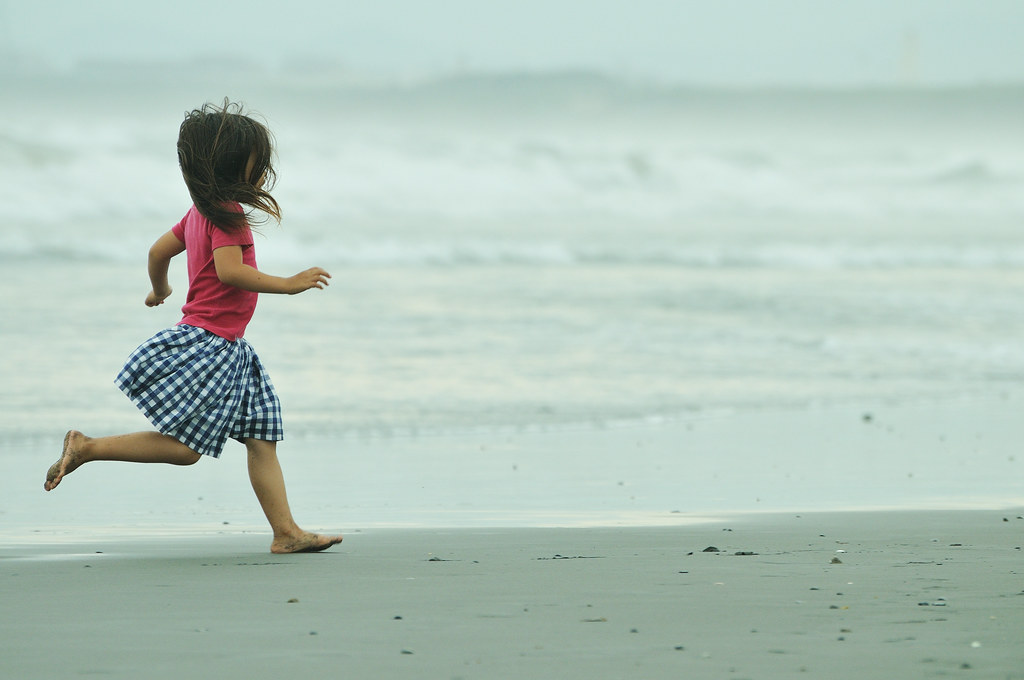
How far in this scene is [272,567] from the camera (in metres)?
3.74

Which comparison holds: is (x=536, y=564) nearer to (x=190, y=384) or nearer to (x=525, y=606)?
(x=525, y=606)

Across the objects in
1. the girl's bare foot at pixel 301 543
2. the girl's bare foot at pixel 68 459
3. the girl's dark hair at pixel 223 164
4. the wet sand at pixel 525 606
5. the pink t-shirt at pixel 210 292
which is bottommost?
the wet sand at pixel 525 606

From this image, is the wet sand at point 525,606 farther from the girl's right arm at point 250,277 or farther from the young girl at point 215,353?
the girl's right arm at point 250,277

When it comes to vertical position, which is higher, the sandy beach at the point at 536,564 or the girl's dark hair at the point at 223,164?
the girl's dark hair at the point at 223,164

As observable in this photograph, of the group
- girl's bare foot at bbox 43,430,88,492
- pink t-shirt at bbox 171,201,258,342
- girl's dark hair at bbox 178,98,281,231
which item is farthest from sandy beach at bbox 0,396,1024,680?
girl's dark hair at bbox 178,98,281,231

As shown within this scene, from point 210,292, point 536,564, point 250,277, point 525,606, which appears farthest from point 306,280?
point 525,606

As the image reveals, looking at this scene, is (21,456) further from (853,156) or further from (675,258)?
(853,156)

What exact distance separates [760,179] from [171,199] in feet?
80.2

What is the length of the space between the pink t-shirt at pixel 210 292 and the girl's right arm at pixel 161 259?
102mm

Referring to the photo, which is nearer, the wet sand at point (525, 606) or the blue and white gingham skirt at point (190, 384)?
the wet sand at point (525, 606)

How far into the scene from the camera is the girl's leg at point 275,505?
4070 millimetres

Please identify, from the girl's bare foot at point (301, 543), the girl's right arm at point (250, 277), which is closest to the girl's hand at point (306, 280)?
the girl's right arm at point (250, 277)

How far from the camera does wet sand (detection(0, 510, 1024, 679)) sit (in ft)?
8.46

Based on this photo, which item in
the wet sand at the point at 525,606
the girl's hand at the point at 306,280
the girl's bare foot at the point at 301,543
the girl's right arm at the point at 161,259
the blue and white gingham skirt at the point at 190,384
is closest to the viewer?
the wet sand at the point at 525,606
